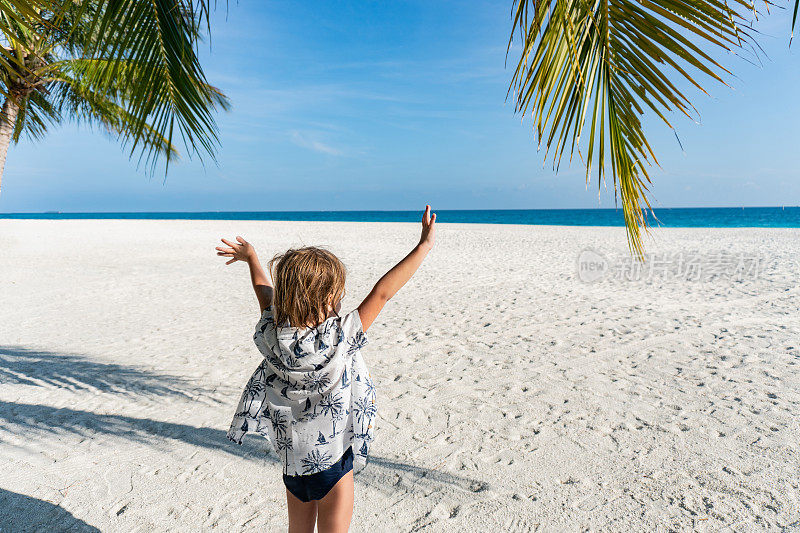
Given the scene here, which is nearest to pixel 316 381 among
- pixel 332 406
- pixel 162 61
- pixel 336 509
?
pixel 332 406

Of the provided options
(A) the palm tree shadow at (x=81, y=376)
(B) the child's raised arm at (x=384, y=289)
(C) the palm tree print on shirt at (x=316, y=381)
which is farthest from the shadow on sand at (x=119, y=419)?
(B) the child's raised arm at (x=384, y=289)

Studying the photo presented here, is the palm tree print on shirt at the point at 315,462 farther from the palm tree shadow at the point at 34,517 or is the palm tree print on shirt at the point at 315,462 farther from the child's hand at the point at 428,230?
the palm tree shadow at the point at 34,517

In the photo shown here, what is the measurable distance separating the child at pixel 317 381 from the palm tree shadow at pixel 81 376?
9.62ft

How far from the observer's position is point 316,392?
177 cm

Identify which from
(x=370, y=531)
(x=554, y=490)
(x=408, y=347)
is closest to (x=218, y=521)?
(x=370, y=531)

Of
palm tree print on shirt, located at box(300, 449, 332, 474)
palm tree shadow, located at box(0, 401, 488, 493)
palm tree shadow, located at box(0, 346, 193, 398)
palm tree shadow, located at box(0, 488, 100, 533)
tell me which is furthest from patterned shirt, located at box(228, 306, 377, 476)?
palm tree shadow, located at box(0, 346, 193, 398)

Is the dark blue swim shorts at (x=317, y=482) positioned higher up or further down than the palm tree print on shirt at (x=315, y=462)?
further down

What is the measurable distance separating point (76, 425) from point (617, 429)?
4.10 m

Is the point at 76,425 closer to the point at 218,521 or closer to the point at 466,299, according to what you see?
the point at 218,521

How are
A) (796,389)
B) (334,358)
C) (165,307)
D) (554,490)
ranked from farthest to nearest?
(165,307), (796,389), (554,490), (334,358)

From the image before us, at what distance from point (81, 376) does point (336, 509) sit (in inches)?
166

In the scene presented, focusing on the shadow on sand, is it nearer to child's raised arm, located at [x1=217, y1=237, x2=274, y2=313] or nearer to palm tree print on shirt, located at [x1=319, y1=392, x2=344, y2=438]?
palm tree print on shirt, located at [x1=319, y1=392, x2=344, y2=438]

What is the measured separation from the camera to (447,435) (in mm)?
3512

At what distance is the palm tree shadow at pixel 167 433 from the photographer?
2.94 metres
